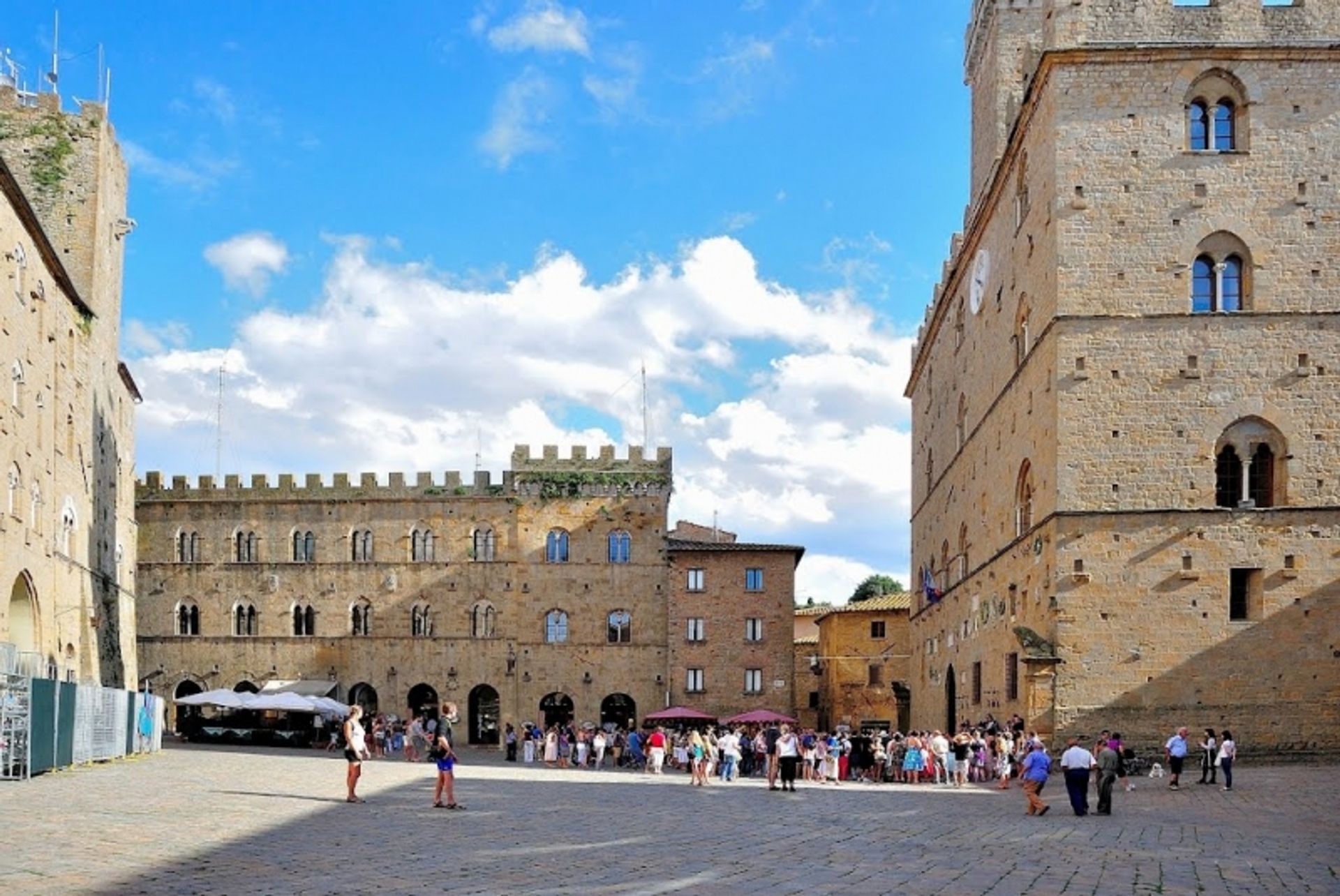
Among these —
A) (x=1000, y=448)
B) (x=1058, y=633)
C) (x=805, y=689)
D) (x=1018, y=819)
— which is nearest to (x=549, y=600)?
(x=805, y=689)

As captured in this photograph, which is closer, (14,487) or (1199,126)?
(1199,126)

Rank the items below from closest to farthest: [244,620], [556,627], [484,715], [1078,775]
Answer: [1078,775] → [556,627] → [484,715] → [244,620]

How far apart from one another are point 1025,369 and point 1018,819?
14050 mm

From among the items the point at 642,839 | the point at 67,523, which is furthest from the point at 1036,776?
the point at 67,523

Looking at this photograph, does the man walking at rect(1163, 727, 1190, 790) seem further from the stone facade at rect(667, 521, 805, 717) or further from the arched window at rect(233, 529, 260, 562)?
the arched window at rect(233, 529, 260, 562)

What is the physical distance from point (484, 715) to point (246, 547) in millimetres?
11531

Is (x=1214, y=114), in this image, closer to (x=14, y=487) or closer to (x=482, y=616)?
(x=14, y=487)

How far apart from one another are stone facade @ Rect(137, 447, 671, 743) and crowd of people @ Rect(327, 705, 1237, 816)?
19.8ft

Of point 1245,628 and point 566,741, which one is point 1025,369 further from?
point 566,741

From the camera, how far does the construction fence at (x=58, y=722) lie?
25.1 meters

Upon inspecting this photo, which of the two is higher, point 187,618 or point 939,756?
point 187,618

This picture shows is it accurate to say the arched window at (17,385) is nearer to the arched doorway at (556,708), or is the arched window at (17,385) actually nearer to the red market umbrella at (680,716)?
the red market umbrella at (680,716)

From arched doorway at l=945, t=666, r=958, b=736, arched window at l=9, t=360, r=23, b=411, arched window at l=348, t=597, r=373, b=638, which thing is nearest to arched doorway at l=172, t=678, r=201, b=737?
arched window at l=348, t=597, r=373, b=638

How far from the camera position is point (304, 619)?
58.5 m
